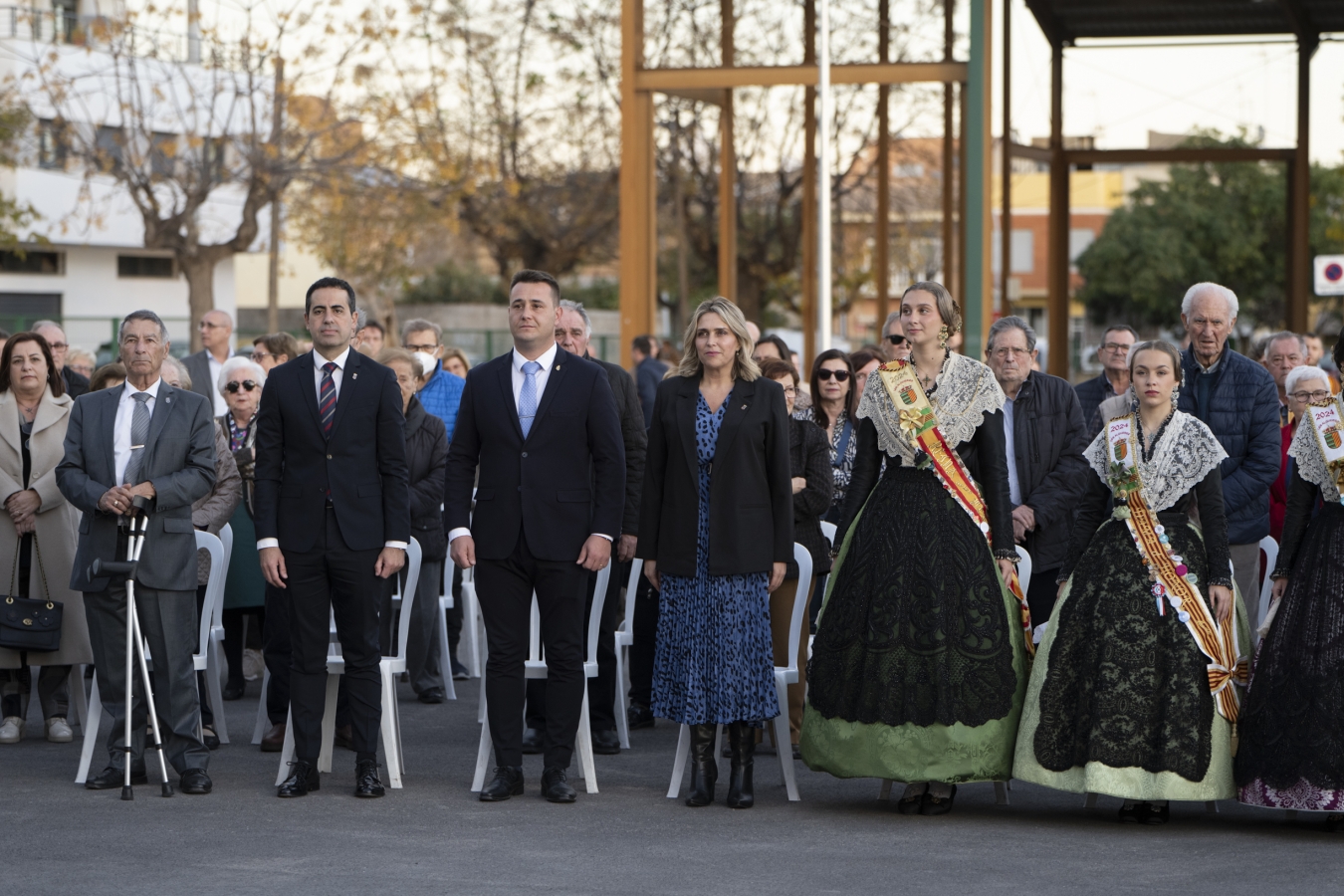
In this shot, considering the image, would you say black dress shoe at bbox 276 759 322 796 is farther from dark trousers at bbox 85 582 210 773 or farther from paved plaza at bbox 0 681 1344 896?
dark trousers at bbox 85 582 210 773

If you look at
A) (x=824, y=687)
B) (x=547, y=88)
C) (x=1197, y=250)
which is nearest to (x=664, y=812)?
(x=824, y=687)

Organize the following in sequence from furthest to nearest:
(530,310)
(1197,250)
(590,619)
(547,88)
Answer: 1. (1197,250)
2. (547,88)
3. (590,619)
4. (530,310)

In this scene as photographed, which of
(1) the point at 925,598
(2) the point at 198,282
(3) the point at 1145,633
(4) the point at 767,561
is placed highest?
(2) the point at 198,282

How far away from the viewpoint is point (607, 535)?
262 inches

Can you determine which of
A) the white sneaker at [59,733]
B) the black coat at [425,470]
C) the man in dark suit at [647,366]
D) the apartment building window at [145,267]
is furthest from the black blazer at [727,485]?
the apartment building window at [145,267]

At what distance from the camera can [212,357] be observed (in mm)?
11594

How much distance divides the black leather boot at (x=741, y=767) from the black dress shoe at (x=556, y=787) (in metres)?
0.63

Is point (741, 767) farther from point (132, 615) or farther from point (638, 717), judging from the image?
point (132, 615)

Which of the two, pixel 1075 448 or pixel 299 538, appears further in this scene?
pixel 1075 448

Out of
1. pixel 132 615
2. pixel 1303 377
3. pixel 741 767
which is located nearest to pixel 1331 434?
pixel 1303 377

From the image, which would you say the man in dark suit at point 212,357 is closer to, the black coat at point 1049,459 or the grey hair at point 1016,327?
the grey hair at point 1016,327

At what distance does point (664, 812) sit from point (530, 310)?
2011 mm

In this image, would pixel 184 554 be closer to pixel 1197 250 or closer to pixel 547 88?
pixel 547 88

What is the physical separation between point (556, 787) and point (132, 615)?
1.82 m
